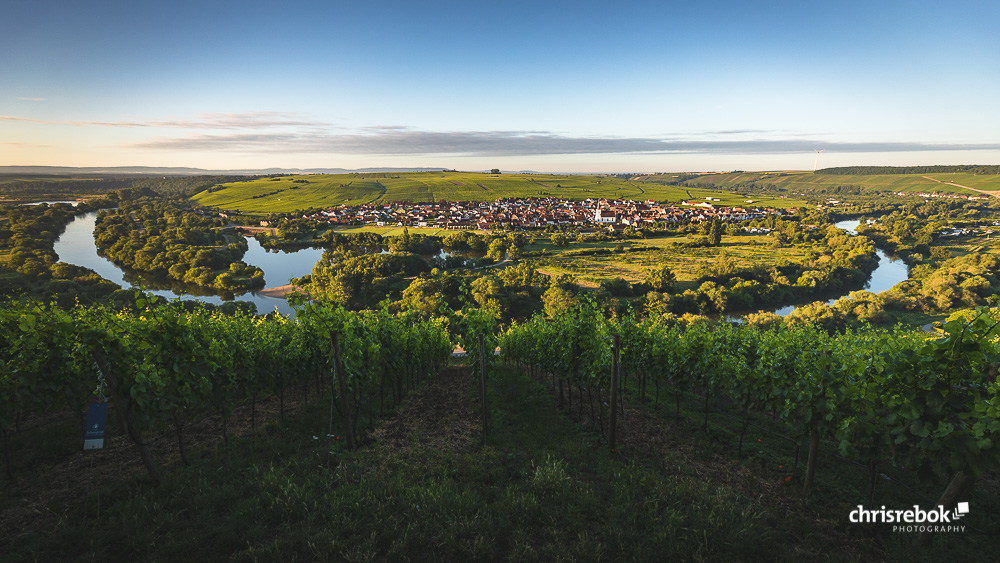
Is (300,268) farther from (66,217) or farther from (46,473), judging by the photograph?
(46,473)

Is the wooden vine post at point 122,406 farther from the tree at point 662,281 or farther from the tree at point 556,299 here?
the tree at point 662,281

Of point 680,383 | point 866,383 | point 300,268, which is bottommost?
point 300,268

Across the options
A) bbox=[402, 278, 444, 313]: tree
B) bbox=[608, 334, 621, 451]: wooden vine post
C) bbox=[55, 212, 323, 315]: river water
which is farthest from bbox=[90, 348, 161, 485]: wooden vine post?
bbox=[55, 212, 323, 315]: river water

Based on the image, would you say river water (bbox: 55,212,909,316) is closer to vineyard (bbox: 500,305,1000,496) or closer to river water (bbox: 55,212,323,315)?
river water (bbox: 55,212,323,315)

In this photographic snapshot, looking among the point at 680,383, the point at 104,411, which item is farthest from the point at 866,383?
the point at 104,411

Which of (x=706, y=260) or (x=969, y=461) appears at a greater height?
(x=969, y=461)

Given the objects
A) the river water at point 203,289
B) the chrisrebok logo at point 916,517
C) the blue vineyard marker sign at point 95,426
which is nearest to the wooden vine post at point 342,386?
the blue vineyard marker sign at point 95,426
